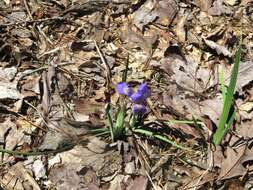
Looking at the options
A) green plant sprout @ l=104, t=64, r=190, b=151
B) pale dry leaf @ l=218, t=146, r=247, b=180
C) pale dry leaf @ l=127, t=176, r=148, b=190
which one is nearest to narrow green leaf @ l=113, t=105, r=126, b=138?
green plant sprout @ l=104, t=64, r=190, b=151

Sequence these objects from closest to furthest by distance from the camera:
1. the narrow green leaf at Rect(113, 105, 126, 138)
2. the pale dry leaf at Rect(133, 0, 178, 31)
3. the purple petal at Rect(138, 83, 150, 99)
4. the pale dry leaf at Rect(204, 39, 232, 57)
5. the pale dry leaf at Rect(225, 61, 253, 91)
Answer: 1. the purple petal at Rect(138, 83, 150, 99)
2. the narrow green leaf at Rect(113, 105, 126, 138)
3. the pale dry leaf at Rect(225, 61, 253, 91)
4. the pale dry leaf at Rect(204, 39, 232, 57)
5. the pale dry leaf at Rect(133, 0, 178, 31)

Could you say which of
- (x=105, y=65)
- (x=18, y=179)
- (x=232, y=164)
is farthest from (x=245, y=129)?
(x=18, y=179)

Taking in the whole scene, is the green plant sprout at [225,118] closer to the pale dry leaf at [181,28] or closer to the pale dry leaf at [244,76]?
the pale dry leaf at [244,76]

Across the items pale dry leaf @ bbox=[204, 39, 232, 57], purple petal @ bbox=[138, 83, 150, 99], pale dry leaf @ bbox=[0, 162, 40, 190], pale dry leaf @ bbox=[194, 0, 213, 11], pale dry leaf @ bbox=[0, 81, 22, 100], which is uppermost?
pale dry leaf @ bbox=[194, 0, 213, 11]

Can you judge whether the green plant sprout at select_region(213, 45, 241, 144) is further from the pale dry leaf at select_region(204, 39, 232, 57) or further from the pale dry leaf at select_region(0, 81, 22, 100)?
the pale dry leaf at select_region(0, 81, 22, 100)

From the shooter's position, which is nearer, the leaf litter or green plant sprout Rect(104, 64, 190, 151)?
green plant sprout Rect(104, 64, 190, 151)

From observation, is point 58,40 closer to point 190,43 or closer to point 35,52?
point 35,52
